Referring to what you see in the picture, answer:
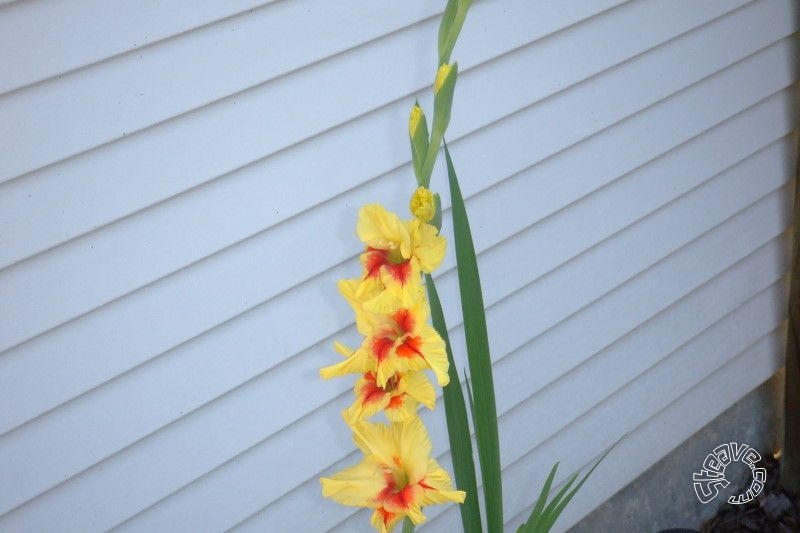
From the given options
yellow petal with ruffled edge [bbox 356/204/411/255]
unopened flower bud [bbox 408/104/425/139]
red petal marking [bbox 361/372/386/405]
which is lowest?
red petal marking [bbox 361/372/386/405]

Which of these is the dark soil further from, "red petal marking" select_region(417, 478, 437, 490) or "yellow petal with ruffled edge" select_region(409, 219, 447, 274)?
"yellow petal with ruffled edge" select_region(409, 219, 447, 274)

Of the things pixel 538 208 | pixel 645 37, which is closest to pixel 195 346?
pixel 538 208

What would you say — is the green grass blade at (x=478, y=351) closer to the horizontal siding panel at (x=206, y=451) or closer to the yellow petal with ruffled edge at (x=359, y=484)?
the yellow petal with ruffled edge at (x=359, y=484)

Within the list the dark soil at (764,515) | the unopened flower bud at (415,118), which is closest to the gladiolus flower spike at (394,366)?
the unopened flower bud at (415,118)

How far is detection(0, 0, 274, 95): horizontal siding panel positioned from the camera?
4.60 feet

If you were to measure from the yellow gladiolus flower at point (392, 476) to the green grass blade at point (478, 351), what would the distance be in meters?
0.18

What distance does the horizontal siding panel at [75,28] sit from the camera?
4.60ft

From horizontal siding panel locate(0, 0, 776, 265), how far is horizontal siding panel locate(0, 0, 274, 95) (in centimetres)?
14

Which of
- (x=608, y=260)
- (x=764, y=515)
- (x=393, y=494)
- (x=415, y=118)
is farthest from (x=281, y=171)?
(x=764, y=515)

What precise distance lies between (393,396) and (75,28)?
68 cm

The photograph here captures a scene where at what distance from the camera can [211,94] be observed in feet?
5.21

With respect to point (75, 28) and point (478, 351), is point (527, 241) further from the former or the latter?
point (75, 28)

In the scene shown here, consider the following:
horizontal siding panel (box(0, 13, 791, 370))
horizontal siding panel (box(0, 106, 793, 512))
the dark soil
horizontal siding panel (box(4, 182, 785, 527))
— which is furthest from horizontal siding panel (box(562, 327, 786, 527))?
horizontal siding panel (box(0, 13, 791, 370))

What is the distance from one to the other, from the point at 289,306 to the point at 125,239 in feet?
1.11
